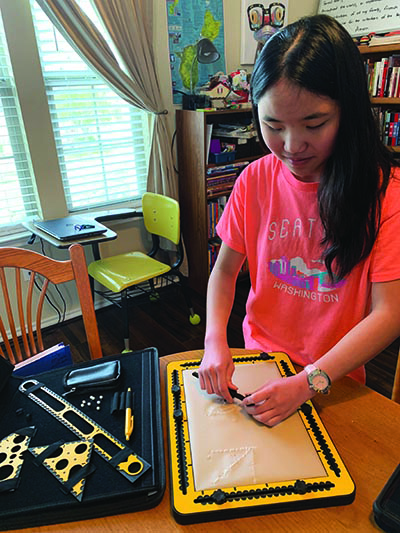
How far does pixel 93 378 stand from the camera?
2.39 feet

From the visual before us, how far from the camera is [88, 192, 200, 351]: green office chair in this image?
2.09 metres

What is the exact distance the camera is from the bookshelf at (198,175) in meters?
2.45

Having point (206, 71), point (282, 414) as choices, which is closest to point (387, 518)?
point (282, 414)

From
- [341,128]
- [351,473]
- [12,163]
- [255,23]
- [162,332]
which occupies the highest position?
[255,23]

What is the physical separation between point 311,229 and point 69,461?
2.07 ft

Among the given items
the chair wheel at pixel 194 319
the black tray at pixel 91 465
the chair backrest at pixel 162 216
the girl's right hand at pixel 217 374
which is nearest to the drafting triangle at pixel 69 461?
the black tray at pixel 91 465

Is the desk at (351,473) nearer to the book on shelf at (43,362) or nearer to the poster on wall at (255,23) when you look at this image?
the book on shelf at (43,362)

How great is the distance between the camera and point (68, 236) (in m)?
1.89

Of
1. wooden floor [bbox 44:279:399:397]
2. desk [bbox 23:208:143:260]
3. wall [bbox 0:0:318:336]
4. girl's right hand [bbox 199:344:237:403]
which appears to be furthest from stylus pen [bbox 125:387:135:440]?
wall [bbox 0:0:318:336]

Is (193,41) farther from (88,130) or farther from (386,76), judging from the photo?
(386,76)

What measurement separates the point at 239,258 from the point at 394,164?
0.40 metres

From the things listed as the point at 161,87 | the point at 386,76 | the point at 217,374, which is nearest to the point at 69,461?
the point at 217,374

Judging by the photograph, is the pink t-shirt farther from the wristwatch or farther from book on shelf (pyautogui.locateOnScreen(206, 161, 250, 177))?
book on shelf (pyautogui.locateOnScreen(206, 161, 250, 177))

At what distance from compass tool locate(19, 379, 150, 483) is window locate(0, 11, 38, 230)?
1.81 metres
